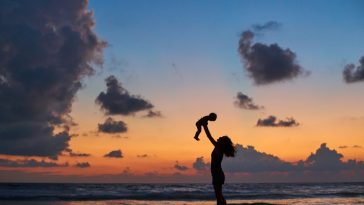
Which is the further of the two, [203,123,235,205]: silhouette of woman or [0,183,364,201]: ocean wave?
[0,183,364,201]: ocean wave

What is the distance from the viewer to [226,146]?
7.70 metres

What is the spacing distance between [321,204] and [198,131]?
2023cm

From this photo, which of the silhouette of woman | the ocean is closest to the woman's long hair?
the silhouette of woman

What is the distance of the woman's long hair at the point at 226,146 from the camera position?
770 cm

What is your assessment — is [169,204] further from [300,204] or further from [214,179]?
[214,179]

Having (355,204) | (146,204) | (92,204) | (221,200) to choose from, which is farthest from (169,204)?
(221,200)

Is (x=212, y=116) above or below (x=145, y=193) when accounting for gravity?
above

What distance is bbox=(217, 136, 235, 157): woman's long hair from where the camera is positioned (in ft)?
25.3

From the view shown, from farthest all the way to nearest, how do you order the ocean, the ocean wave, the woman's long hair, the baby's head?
the ocean wave < the ocean < the woman's long hair < the baby's head

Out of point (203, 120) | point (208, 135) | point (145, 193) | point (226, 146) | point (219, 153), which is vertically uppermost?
point (203, 120)

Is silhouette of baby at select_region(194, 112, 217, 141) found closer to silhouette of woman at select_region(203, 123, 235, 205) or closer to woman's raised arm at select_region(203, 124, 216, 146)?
woman's raised arm at select_region(203, 124, 216, 146)

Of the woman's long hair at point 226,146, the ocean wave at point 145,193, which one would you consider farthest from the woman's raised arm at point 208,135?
the ocean wave at point 145,193

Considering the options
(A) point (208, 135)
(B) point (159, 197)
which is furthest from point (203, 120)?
(B) point (159, 197)

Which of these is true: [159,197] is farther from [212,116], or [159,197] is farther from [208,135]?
[212,116]
